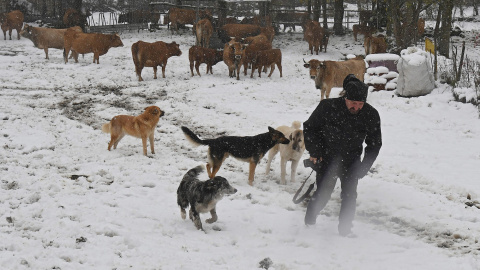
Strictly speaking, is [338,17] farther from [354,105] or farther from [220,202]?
[354,105]

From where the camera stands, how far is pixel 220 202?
642 centimetres

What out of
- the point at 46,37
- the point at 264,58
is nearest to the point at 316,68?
the point at 264,58

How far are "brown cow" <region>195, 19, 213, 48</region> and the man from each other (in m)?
17.0

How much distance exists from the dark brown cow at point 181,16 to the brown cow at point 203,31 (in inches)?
183

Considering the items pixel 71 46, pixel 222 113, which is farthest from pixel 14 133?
pixel 71 46

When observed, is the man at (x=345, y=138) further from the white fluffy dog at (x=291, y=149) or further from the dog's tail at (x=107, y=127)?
the dog's tail at (x=107, y=127)

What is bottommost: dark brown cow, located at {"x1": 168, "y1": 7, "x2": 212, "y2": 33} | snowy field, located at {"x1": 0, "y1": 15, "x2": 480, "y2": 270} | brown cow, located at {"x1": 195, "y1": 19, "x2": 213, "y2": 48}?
snowy field, located at {"x1": 0, "y1": 15, "x2": 480, "y2": 270}

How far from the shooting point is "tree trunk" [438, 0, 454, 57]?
17.5 m

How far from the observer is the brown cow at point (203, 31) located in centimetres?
2109

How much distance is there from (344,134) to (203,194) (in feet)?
6.20

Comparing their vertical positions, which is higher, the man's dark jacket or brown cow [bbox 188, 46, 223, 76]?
brown cow [bbox 188, 46, 223, 76]

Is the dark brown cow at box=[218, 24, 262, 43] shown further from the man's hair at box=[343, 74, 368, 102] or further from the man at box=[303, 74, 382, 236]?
the man's hair at box=[343, 74, 368, 102]

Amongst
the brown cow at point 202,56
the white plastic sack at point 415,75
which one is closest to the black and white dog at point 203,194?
the white plastic sack at point 415,75

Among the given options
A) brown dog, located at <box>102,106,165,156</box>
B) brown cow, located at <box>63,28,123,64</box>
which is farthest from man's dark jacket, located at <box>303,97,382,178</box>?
brown cow, located at <box>63,28,123,64</box>
